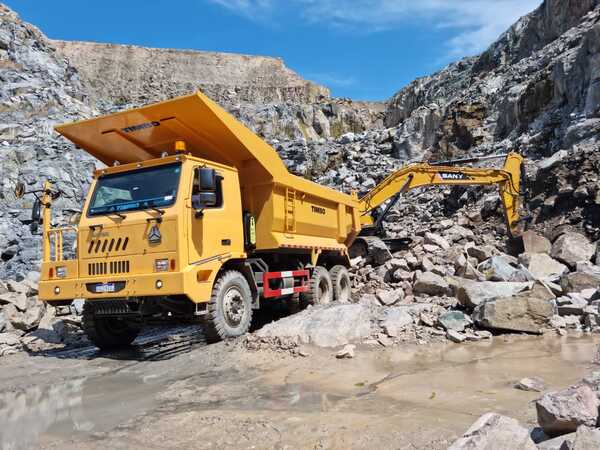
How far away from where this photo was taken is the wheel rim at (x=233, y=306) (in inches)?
260

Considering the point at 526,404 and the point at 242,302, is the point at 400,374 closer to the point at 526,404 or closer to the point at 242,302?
the point at 526,404

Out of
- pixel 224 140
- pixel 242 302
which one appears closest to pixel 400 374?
pixel 242 302

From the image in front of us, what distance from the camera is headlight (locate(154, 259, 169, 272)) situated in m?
5.98

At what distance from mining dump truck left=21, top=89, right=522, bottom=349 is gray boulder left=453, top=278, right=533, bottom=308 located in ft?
8.65

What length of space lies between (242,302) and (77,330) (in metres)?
3.25

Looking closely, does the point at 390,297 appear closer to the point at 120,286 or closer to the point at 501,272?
the point at 501,272

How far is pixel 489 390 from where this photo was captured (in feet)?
13.5

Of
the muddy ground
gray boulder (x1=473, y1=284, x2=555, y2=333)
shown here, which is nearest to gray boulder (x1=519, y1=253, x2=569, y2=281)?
gray boulder (x1=473, y1=284, x2=555, y2=333)

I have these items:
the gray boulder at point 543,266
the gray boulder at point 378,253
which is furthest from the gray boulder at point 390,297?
the gray boulder at point 378,253

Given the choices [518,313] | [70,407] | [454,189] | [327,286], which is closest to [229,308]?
[70,407]

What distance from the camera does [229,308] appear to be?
6.65 meters

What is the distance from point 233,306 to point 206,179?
1784 mm

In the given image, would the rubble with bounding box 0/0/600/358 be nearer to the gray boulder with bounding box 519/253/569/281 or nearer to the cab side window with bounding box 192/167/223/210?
the gray boulder with bounding box 519/253/569/281

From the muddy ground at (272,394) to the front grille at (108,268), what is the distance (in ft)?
Result: 3.64
